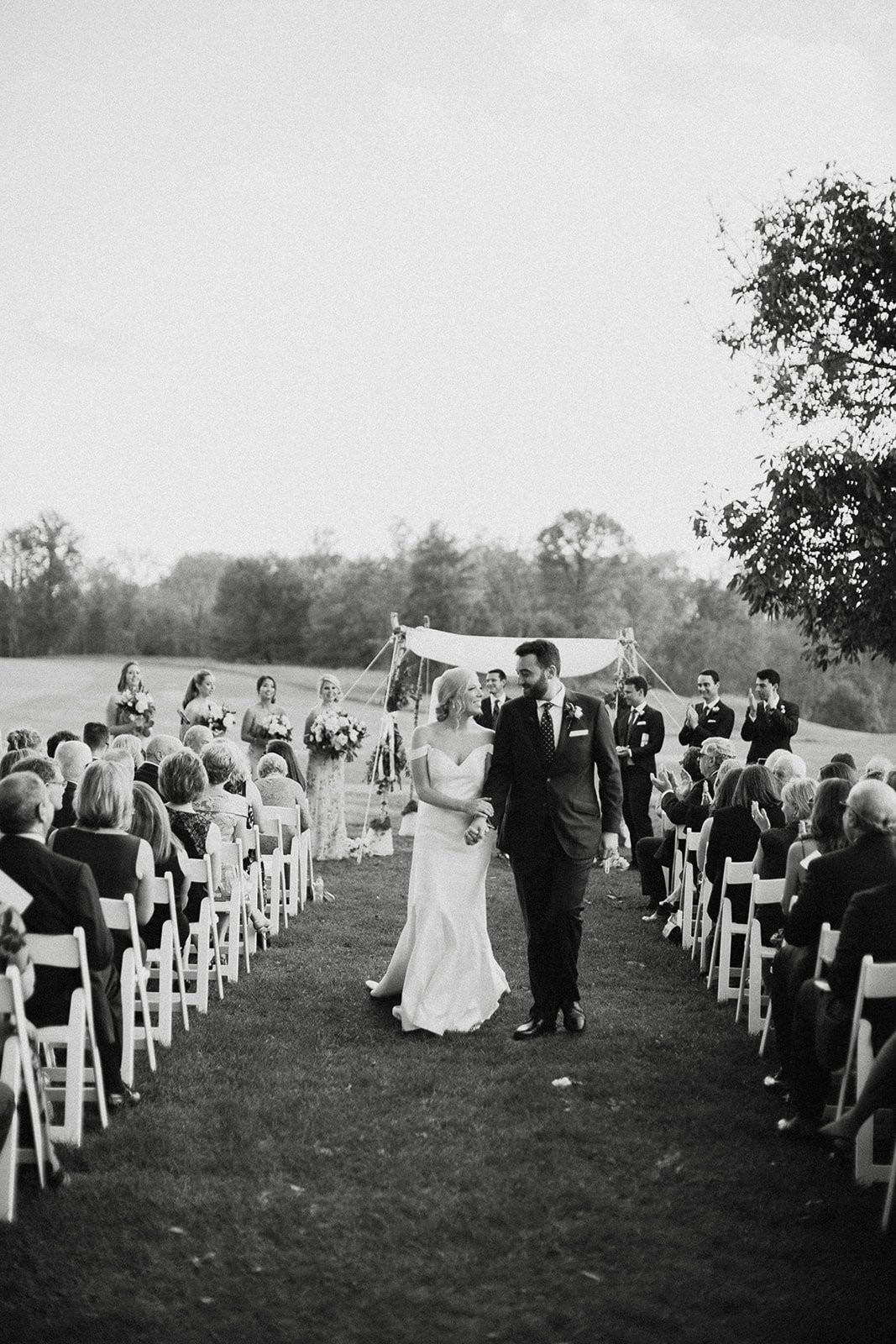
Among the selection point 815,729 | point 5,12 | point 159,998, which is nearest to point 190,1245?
point 159,998

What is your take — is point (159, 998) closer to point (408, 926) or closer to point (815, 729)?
point (408, 926)

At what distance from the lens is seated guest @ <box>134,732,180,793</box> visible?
25.6 feet

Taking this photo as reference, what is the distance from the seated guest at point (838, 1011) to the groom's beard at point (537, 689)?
177 cm

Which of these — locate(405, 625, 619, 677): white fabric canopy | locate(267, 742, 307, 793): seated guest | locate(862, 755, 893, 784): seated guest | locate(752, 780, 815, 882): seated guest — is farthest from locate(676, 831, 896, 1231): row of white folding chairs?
locate(405, 625, 619, 677): white fabric canopy

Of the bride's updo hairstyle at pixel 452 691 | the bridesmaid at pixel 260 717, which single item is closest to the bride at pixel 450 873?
the bride's updo hairstyle at pixel 452 691

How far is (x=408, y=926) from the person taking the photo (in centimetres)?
670

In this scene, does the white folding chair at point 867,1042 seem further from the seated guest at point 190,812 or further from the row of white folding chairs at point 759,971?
the seated guest at point 190,812

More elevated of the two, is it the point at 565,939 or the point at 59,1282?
the point at 565,939

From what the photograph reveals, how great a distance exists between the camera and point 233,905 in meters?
7.21

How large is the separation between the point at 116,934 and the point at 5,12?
15.8 meters

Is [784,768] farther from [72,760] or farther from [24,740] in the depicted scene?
[24,740]

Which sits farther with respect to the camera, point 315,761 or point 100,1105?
point 315,761

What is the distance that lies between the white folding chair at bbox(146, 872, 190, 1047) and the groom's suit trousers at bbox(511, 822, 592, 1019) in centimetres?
174

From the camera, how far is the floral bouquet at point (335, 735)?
1244 cm
